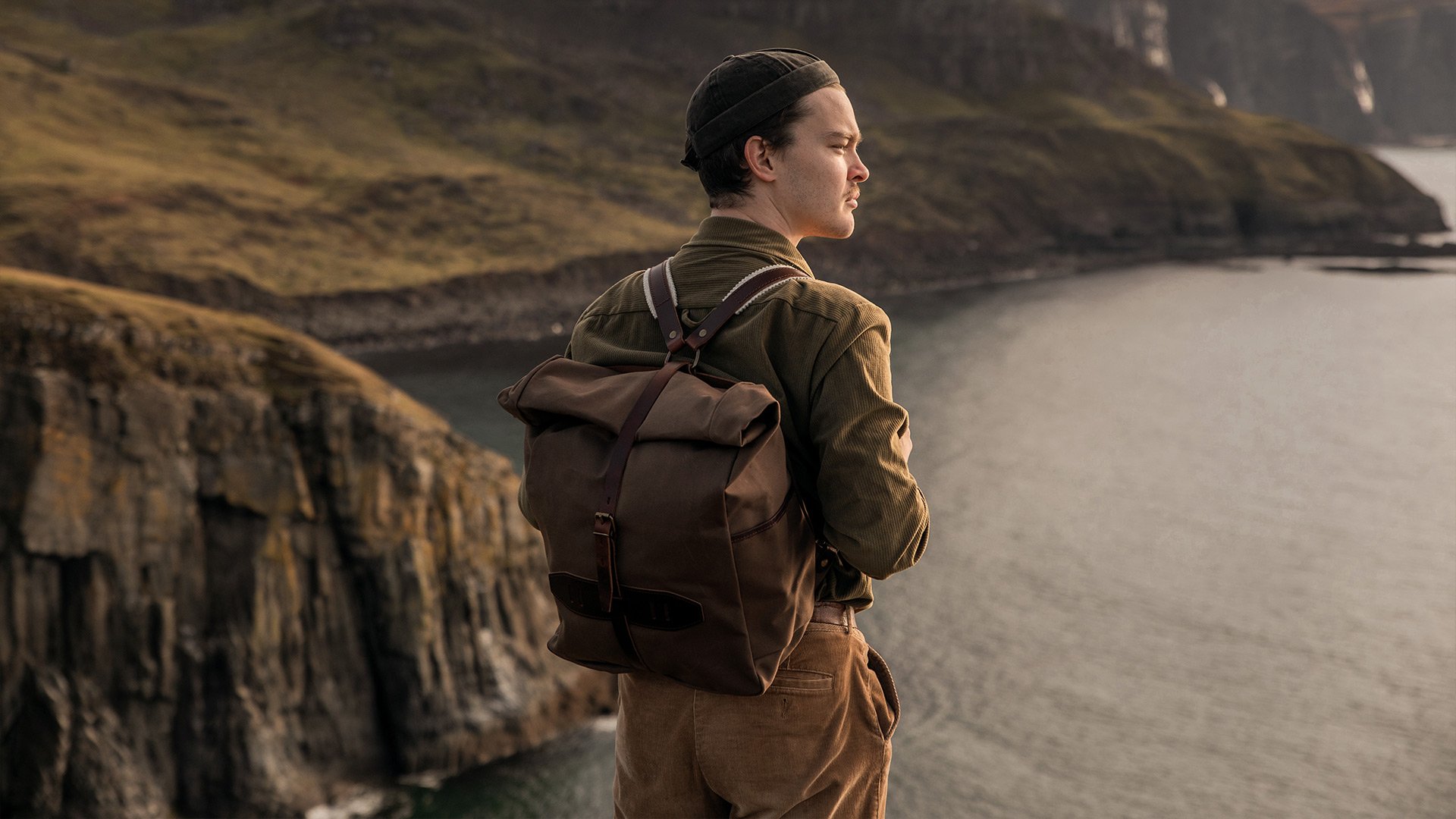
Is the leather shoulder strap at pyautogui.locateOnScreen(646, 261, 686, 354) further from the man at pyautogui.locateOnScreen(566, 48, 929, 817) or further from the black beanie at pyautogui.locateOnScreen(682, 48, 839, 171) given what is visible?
the black beanie at pyautogui.locateOnScreen(682, 48, 839, 171)

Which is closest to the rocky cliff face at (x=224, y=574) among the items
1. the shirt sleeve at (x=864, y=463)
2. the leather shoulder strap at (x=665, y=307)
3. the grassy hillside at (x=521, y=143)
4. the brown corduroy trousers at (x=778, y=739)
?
the brown corduroy trousers at (x=778, y=739)

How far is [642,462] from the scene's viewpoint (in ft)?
10.3

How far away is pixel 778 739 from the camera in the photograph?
3.47 meters

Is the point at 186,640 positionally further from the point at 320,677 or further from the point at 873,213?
the point at 873,213

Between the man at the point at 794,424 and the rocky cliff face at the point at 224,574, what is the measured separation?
27.1 m

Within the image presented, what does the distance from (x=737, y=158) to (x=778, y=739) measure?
1.60 metres

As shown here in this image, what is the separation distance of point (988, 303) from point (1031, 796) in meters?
74.1

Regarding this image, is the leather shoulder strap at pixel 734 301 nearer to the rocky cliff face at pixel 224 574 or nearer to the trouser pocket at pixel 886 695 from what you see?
the trouser pocket at pixel 886 695

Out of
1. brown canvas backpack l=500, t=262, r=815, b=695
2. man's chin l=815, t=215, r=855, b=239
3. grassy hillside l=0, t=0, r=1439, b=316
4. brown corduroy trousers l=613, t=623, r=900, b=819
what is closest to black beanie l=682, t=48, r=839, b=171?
man's chin l=815, t=215, r=855, b=239

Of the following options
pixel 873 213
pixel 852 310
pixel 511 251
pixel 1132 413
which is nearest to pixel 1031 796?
pixel 852 310

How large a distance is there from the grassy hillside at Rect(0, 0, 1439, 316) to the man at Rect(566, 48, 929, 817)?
80.5 metres

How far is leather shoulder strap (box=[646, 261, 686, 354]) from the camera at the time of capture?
3.48 m

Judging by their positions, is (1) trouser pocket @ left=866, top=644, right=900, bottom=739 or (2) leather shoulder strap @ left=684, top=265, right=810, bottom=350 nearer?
(2) leather shoulder strap @ left=684, top=265, right=810, bottom=350

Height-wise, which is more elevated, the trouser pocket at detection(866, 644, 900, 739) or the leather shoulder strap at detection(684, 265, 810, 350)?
the leather shoulder strap at detection(684, 265, 810, 350)
